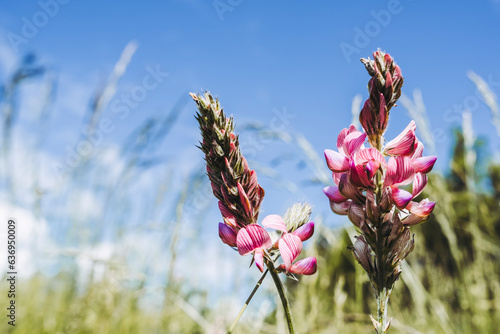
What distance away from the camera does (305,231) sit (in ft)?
2.46

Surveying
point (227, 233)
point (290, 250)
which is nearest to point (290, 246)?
point (290, 250)

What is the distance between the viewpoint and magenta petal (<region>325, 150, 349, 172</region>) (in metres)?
0.76

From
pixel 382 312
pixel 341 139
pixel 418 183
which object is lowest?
pixel 382 312

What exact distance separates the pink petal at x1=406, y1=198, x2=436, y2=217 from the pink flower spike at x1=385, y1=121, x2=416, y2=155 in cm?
10

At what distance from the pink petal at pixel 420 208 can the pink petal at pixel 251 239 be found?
28cm

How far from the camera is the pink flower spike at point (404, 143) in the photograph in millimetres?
748

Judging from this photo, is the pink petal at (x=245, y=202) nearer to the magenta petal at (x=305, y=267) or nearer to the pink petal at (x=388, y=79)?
the magenta petal at (x=305, y=267)

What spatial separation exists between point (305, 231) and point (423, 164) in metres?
0.26

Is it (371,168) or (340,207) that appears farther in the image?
(340,207)

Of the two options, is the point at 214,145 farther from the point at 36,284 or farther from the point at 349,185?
the point at 36,284

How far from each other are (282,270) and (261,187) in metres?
0.16

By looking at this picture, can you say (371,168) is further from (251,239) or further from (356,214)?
(251,239)

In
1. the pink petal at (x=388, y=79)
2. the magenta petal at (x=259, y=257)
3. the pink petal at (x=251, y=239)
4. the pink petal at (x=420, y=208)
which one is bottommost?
the magenta petal at (x=259, y=257)

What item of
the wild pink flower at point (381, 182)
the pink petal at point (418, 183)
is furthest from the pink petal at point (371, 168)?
the pink petal at point (418, 183)
